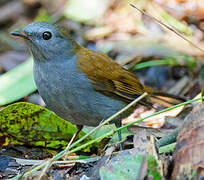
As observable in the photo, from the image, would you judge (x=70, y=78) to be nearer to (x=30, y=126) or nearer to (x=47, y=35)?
(x=47, y=35)

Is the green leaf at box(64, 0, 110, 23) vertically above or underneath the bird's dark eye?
above

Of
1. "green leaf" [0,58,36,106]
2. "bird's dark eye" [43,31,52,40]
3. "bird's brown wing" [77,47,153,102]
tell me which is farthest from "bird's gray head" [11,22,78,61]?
"green leaf" [0,58,36,106]

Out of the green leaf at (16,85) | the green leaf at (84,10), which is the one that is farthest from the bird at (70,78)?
the green leaf at (84,10)

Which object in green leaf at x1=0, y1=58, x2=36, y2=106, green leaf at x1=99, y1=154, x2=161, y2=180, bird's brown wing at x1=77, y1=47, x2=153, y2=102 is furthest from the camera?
green leaf at x1=0, y1=58, x2=36, y2=106

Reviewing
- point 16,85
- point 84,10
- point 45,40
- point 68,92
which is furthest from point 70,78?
point 84,10

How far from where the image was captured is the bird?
12.9 feet

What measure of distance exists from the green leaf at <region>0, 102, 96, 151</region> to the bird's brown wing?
24.3 inches

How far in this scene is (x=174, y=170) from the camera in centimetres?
261

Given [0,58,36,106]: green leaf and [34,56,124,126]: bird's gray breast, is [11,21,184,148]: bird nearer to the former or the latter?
[34,56,124,126]: bird's gray breast

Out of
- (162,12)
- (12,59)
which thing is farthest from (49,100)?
(162,12)

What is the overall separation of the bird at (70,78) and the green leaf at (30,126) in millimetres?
166

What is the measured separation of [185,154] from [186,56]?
3497mm

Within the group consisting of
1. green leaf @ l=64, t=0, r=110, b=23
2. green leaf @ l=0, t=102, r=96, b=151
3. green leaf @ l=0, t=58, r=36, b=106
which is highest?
green leaf @ l=64, t=0, r=110, b=23

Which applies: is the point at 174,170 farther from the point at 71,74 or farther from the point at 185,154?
the point at 71,74
